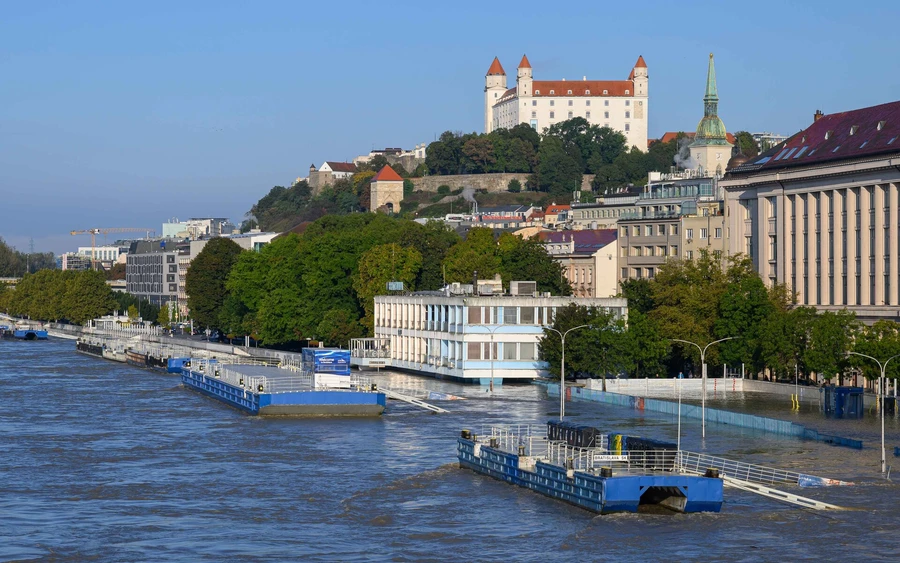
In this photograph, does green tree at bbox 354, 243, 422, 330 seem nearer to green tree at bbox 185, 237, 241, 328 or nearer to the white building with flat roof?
the white building with flat roof

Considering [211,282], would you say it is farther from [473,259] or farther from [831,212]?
[831,212]

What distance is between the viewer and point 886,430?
74.4 metres

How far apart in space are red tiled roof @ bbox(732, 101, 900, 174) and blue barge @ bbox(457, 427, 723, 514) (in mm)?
51939

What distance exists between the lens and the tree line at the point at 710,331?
93438 millimetres

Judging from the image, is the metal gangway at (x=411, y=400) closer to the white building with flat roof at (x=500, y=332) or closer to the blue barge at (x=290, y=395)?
the blue barge at (x=290, y=395)

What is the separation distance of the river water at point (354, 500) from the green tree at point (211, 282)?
3846 inches

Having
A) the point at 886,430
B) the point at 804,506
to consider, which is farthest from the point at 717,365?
the point at 804,506

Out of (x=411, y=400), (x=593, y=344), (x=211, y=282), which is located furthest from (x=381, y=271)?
(x=211, y=282)

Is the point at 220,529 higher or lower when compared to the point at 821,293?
lower

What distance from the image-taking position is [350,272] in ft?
492

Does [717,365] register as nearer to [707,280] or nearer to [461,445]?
[707,280]

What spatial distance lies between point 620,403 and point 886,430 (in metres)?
21.5

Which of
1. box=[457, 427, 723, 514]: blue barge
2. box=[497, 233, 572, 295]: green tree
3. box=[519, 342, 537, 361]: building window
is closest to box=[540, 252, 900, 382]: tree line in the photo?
box=[519, 342, 537, 361]: building window

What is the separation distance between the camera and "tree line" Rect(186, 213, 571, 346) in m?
135
